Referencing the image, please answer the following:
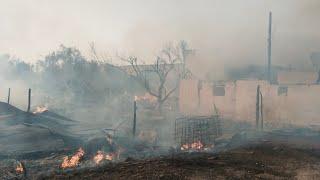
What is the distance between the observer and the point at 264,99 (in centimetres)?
3562

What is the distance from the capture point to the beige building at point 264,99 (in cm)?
3391

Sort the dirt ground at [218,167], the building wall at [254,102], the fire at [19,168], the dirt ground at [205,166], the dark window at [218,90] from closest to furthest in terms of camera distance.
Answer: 1. the dirt ground at [218,167]
2. the dirt ground at [205,166]
3. the fire at [19,168]
4. the building wall at [254,102]
5. the dark window at [218,90]

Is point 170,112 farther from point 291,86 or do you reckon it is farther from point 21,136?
point 21,136

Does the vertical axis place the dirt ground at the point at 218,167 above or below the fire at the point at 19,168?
above

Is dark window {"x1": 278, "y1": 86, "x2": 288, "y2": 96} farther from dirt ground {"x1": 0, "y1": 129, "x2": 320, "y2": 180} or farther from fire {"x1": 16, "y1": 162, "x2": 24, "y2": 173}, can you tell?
fire {"x1": 16, "y1": 162, "x2": 24, "y2": 173}

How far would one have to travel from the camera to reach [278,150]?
17.4m

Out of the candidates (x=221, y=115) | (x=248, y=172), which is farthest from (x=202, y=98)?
(x=248, y=172)

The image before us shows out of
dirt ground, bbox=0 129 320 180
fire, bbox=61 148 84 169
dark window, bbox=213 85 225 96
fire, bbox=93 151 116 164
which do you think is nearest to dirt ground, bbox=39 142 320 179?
dirt ground, bbox=0 129 320 180

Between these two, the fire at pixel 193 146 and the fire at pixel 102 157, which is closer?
the fire at pixel 102 157

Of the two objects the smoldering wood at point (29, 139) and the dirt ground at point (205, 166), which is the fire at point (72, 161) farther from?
the smoldering wood at point (29, 139)

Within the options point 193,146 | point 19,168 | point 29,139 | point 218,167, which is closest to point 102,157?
point 19,168

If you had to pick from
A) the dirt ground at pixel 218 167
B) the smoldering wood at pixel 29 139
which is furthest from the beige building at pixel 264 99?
the smoldering wood at pixel 29 139

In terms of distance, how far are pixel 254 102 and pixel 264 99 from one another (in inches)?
37.2

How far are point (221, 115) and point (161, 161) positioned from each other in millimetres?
23470
